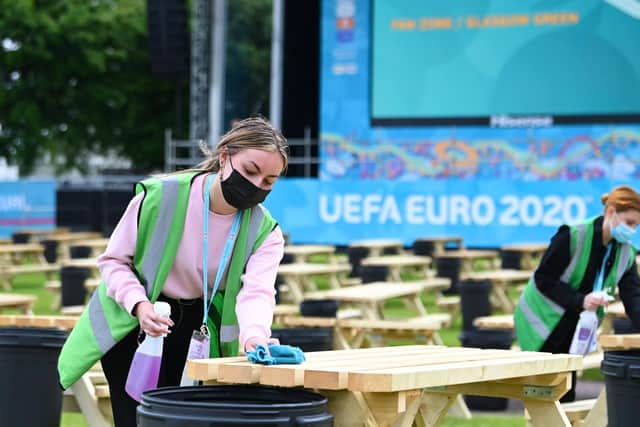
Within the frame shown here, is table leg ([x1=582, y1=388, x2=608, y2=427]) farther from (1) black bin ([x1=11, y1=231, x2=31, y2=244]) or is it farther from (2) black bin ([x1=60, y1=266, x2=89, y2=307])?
(1) black bin ([x1=11, y1=231, x2=31, y2=244])

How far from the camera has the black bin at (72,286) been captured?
1488 cm

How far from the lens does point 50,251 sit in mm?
21375

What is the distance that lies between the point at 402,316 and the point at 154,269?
11.1m

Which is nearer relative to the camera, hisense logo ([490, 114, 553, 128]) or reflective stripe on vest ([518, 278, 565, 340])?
reflective stripe on vest ([518, 278, 565, 340])

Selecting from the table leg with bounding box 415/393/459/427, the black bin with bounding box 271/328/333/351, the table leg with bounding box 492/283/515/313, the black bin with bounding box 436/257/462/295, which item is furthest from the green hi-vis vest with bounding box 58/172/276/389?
the black bin with bounding box 436/257/462/295

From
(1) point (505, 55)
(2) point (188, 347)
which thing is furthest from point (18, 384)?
(1) point (505, 55)

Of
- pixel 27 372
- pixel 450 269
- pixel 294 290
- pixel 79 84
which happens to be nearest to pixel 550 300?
pixel 27 372

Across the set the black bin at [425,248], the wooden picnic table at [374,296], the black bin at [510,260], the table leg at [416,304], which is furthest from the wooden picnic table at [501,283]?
the black bin at [425,248]

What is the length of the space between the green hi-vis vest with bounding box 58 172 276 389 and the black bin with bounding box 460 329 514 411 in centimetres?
482

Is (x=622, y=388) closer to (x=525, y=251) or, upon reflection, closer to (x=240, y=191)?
(x=240, y=191)

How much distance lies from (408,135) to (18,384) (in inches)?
837

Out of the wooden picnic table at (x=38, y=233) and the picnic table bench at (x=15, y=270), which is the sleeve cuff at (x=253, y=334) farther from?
the wooden picnic table at (x=38, y=233)

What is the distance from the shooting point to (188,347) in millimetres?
4656

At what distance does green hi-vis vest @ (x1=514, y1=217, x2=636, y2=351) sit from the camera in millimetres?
6828
